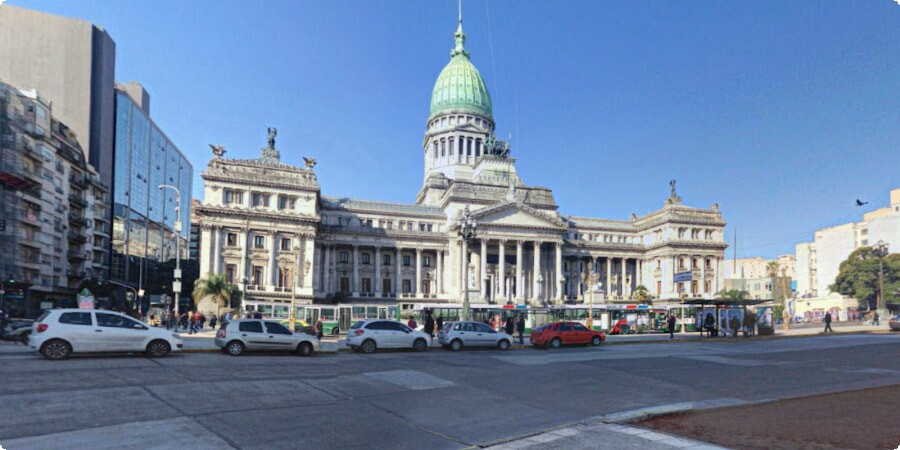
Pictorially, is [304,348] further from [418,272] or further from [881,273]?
[881,273]

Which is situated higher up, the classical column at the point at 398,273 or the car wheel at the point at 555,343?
the classical column at the point at 398,273

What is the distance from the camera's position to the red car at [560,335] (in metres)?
31.1

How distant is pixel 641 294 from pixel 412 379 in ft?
222

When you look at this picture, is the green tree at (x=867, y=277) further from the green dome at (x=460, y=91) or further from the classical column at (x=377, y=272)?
the classical column at (x=377, y=272)

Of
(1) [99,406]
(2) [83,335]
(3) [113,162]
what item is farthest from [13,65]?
(1) [99,406]

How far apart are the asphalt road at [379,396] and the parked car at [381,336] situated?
1.25m

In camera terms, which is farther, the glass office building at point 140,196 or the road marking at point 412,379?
the glass office building at point 140,196

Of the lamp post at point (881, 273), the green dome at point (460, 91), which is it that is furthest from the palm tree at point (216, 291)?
the lamp post at point (881, 273)

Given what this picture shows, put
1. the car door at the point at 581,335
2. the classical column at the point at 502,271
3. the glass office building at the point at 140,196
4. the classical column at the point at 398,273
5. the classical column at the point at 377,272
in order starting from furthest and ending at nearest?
the glass office building at the point at 140,196
the classical column at the point at 398,273
the classical column at the point at 377,272
the classical column at the point at 502,271
the car door at the point at 581,335

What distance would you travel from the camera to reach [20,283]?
48.4 meters

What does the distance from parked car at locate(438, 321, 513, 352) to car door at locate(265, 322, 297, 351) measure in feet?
26.9

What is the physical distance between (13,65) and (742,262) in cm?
16471

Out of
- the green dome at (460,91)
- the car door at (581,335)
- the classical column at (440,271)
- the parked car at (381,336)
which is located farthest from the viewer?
the green dome at (460,91)

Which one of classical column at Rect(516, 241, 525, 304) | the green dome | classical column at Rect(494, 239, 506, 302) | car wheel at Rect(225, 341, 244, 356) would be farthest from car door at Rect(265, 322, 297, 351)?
the green dome
